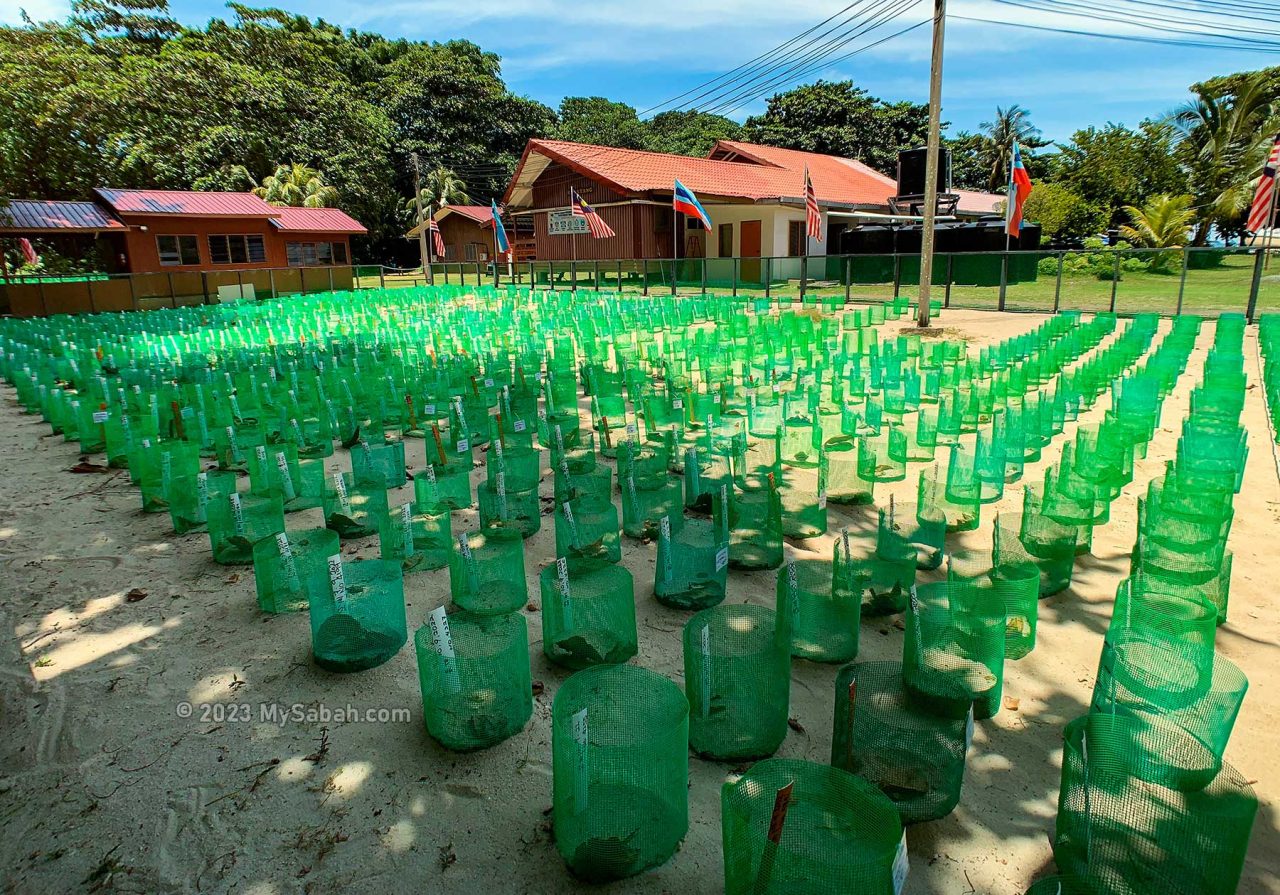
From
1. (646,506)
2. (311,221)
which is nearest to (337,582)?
(646,506)

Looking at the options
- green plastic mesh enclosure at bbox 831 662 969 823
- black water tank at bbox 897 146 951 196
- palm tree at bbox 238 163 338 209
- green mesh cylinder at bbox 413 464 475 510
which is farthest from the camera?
palm tree at bbox 238 163 338 209

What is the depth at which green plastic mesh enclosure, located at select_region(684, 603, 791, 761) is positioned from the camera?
3258 mm

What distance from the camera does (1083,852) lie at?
2.52 meters

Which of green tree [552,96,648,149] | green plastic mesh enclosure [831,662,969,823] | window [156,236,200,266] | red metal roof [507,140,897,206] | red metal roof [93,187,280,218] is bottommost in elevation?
green plastic mesh enclosure [831,662,969,823]

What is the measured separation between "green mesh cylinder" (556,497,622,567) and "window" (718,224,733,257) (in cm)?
2907

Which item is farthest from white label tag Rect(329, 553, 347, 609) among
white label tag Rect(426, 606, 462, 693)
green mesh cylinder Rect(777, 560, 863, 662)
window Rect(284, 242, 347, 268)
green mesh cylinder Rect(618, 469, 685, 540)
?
window Rect(284, 242, 347, 268)

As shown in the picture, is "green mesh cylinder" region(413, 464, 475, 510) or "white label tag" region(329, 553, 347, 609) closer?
"white label tag" region(329, 553, 347, 609)

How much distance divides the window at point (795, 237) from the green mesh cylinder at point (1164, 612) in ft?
100.0

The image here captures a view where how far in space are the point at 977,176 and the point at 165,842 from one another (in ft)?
217

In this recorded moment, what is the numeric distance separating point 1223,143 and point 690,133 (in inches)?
1625

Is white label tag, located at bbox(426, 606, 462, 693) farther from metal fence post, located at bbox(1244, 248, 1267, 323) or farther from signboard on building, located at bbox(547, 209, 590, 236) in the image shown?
signboard on building, located at bbox(547, 209, 590, 236)

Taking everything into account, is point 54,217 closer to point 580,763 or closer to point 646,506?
point 646,506

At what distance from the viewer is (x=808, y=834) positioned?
2535 millimetres

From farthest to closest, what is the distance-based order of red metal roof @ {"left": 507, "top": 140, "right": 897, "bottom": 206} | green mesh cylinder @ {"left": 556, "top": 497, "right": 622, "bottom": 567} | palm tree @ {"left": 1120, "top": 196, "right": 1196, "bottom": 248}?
palm tree @ {"left": 1120, "top": 196, "right": 1196, "bottom": 248} → red metal roof @ {"left": 507, "top": 140, "right": 897, "bottom": 206} → green mesh cylinder @ {"left": 556, "top": 497, "right": 622, "bottom": 567}
